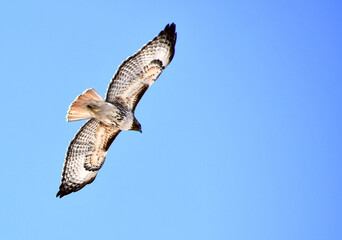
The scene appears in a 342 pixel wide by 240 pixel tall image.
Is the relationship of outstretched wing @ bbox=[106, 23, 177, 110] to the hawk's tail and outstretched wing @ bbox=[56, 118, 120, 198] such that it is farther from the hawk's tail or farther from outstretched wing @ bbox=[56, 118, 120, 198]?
outstretched wing @ bbox=[56, 118, 120, 198]

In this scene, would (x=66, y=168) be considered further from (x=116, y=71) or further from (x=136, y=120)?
(x=116, y=71)

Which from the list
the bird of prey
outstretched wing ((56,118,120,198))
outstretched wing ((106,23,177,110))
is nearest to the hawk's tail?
the bird of prey

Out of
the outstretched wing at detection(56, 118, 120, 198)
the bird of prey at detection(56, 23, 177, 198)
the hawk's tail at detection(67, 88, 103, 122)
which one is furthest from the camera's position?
the outstretched wing at detection(56, 118, 120, 198)

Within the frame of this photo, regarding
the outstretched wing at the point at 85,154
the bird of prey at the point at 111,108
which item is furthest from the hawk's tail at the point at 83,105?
the outstretched wing at the point at 85,154

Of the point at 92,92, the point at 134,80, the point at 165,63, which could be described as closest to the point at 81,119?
the point at 92,92

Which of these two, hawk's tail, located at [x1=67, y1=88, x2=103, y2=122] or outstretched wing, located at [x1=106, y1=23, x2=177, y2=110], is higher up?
outstretched wing, located at [x1=106, y1=23, x2=177, y2=110]

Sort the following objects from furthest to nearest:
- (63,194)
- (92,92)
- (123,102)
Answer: (63,194) → (123,102) → (92,92)

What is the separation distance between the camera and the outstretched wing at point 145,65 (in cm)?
899

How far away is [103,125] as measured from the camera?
9.73 metres

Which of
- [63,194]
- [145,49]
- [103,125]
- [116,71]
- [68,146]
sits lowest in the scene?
[63,194]

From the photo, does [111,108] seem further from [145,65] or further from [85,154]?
[85,154]

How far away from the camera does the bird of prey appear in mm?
8977

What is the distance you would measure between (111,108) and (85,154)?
1388 mm

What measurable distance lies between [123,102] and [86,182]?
2010 millimetres
